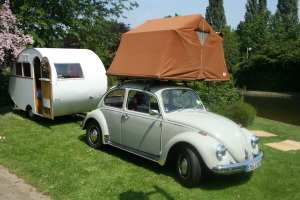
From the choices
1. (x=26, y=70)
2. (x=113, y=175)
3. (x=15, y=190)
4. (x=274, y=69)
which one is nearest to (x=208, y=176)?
(x=113, y=175)

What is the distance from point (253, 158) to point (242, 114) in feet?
21.3

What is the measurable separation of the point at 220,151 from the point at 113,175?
243cm

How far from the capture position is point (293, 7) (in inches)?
2530

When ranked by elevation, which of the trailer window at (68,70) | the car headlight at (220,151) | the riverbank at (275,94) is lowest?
the riverbank at (275,94)

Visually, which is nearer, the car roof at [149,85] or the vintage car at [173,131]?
the vintage car at [173,131]

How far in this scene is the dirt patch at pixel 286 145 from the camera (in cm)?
980

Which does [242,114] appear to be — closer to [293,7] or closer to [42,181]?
[42,181]

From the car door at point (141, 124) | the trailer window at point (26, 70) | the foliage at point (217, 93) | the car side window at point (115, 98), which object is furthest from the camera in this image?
the foliage at point (217, 93)

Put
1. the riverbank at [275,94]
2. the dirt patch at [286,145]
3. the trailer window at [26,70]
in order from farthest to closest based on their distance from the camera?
the riverbank at [275,94] < the trailer window at [26,70] < the dirt patch at [286,145]

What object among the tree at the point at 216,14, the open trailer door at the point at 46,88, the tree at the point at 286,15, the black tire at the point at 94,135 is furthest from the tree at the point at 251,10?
the black tire at the point at 94,135

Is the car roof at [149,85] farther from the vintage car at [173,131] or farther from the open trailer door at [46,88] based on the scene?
the open trailer door at [46,88]

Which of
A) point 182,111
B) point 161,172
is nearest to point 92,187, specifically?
point 161,172

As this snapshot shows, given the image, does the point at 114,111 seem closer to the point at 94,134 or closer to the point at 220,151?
the point at 94,134

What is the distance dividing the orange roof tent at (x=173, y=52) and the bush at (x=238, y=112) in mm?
4517
